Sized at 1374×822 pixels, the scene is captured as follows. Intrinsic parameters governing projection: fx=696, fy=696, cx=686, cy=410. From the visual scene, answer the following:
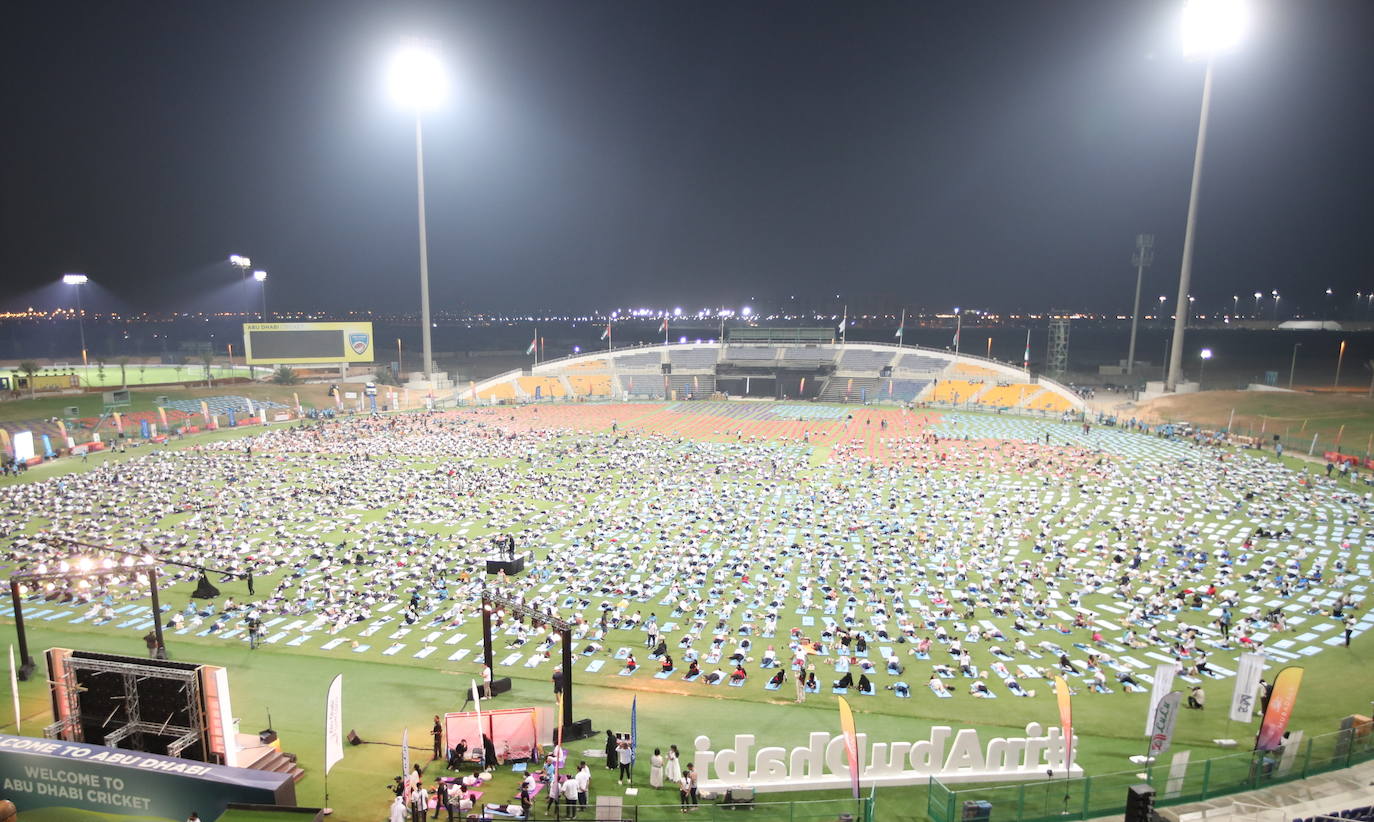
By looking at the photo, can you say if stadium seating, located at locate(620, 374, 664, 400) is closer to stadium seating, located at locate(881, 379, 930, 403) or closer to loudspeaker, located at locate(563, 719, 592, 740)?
stadium seating, located at locate(881, 379, 930, 403)

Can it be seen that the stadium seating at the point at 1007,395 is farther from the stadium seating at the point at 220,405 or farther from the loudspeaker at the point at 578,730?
the stadium seating at the point at 220,405

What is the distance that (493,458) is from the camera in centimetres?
4756

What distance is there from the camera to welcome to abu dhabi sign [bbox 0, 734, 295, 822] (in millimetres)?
11391

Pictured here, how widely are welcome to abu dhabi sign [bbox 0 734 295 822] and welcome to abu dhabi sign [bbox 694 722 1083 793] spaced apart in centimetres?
768

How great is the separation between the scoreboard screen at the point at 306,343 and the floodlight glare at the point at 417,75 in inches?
971

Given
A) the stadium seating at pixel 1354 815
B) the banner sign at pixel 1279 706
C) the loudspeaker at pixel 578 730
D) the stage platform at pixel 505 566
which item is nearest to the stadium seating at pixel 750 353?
the stage platform at pixel 505 566

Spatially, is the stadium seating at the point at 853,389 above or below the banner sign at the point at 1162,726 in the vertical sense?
below

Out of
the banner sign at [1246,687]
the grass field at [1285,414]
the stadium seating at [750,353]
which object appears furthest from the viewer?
the stadium seating at [750,353]

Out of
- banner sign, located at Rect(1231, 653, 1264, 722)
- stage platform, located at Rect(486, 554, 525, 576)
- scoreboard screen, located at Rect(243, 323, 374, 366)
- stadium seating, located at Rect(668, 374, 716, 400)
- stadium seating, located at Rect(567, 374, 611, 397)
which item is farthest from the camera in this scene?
stadium seating, located at Rect(668, 374, 716, 400)

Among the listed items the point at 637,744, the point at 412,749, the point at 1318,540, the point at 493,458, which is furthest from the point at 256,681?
the point at 1318,540

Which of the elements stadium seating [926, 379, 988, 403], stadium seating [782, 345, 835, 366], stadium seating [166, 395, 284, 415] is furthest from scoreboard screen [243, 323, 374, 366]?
stadium seating [926, 379, 988, 403]

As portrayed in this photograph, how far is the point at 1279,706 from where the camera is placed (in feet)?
42.1

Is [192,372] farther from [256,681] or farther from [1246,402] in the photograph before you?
[1246,402]

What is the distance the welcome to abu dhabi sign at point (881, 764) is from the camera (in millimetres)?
13234
